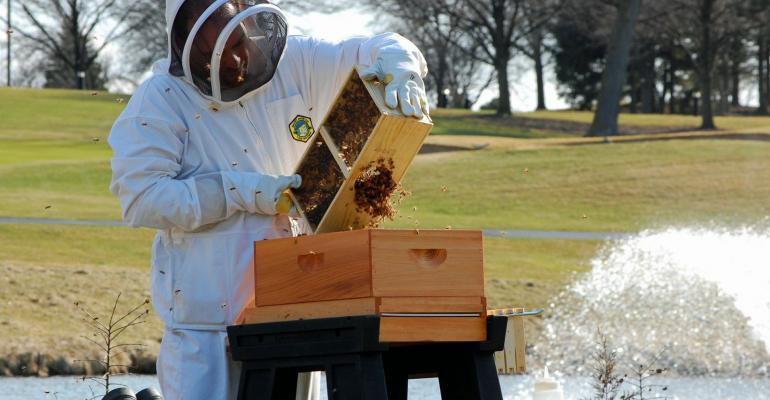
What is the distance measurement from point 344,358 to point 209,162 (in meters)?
1.13

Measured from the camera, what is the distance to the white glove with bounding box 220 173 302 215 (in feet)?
15.6

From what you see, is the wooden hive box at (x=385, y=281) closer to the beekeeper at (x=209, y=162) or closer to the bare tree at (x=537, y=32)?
the beekeeper at (x=209, y=162)

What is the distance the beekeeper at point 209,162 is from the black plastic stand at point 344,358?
13.3 inches

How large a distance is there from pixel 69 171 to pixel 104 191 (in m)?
2.24

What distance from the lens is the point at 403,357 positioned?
4930mm

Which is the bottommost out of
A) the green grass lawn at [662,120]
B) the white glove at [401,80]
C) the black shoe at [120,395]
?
the green grass lawn at [662,120]

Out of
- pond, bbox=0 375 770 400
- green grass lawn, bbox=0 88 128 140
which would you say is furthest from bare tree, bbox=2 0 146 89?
pond, bbox=0 375 770 400

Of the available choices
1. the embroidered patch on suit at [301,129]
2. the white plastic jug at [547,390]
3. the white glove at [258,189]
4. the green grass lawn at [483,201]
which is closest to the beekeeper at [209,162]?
the white glove at [258,189]

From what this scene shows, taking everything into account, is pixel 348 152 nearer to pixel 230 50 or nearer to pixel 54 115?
pixel 230 50

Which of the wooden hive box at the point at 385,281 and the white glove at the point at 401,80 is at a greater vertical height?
the white glove at the point at 401,80

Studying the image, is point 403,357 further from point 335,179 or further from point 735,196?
point 735,196

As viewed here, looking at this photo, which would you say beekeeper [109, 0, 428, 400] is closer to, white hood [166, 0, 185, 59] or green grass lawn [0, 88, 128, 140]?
white hood [166, 0, 185, 59]

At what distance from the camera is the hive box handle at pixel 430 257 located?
4344 mm

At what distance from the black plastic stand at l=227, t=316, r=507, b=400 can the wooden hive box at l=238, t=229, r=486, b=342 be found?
0.20 ft
